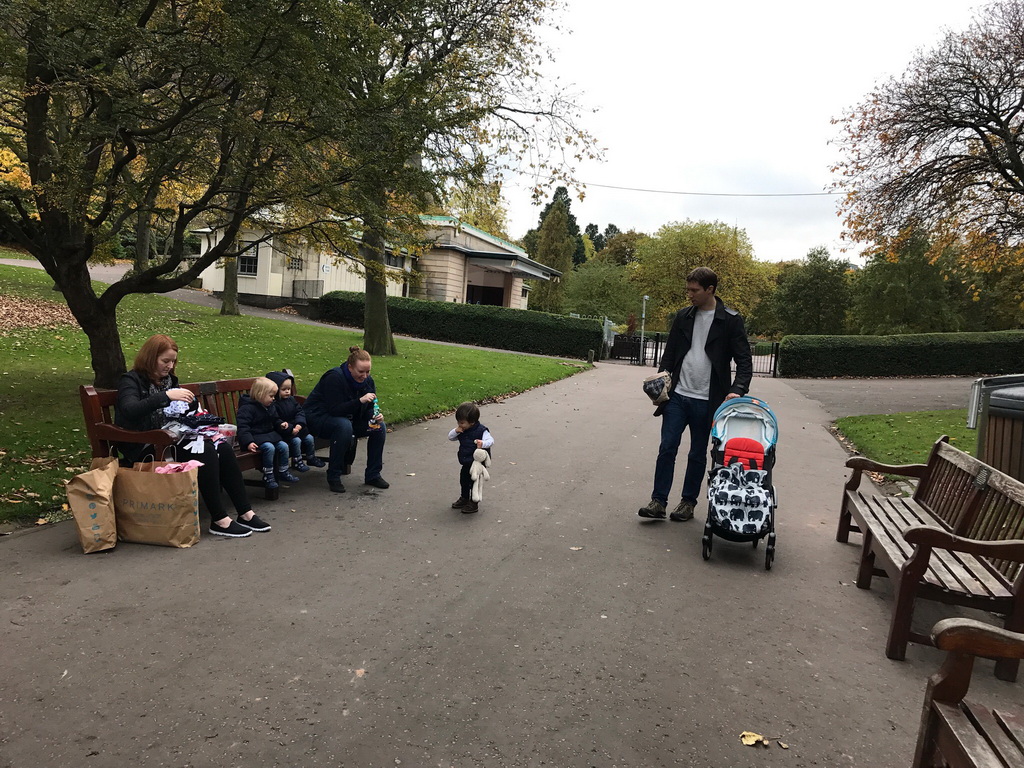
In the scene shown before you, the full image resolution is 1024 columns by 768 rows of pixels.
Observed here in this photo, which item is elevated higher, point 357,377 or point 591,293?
point 591,293

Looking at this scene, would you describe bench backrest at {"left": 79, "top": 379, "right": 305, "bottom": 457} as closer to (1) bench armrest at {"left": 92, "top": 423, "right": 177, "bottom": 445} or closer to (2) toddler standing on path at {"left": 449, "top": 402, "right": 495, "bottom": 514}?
(1) bench armrest at {"left": 92, "top": 423, "right": 177, "bottom": 445}

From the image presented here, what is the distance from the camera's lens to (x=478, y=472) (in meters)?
6.09

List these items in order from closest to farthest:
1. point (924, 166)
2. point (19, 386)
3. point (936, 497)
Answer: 1. point (936, 497)
2. point (19, 386)
3. point (924, 166)

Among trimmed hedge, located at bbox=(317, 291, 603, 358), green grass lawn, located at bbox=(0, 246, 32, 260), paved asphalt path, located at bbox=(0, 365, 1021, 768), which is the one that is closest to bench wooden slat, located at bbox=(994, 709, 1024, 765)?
paved asphalt path, located at bbox=(0, 365, 1021, 768)

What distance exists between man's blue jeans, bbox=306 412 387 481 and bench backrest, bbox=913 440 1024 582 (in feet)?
15.8

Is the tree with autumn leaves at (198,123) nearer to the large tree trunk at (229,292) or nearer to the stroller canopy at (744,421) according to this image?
the stroller canopy at (744,421)

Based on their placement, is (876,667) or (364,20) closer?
(876,667)

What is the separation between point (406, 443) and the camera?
9.02 metres

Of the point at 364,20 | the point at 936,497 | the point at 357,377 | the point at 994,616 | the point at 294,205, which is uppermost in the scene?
the point at 364,20

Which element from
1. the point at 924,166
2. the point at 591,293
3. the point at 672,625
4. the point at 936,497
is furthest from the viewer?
the point at 591,293

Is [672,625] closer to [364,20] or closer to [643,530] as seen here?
[643,530]

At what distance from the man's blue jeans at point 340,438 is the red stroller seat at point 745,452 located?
3285 millimetres

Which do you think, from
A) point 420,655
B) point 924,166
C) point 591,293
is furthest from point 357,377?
point 591,293

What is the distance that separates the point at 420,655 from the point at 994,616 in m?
3.77
